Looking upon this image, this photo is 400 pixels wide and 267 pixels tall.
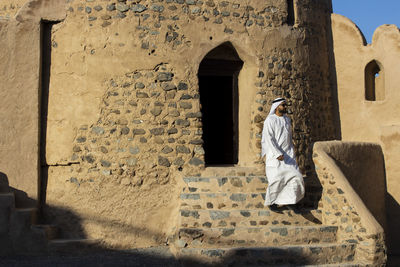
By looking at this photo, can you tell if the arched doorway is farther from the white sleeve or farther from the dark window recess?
the white sleeve

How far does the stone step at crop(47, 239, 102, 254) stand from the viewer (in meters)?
6.91

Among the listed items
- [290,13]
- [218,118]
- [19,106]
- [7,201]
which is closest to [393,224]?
[290,13]

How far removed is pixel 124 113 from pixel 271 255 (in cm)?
308

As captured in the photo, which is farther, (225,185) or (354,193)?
(225,185)

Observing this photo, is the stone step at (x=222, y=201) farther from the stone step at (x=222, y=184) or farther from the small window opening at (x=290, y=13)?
the small window opening at (x=290, y=13)

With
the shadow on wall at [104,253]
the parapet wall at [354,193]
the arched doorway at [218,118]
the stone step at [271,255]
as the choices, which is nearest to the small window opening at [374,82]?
the parapet wall at [354,193]

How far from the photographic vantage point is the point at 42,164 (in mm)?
7645

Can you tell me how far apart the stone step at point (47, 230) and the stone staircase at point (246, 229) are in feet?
6.18

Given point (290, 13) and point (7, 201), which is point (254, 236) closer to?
point (7, 201)

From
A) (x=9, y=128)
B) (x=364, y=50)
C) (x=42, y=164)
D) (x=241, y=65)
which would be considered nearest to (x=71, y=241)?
(x=42, y=164)

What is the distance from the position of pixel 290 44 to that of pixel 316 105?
4.11ft

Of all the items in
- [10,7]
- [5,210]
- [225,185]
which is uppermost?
[10,7]

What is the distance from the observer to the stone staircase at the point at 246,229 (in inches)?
247

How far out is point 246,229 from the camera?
6.64 meters
